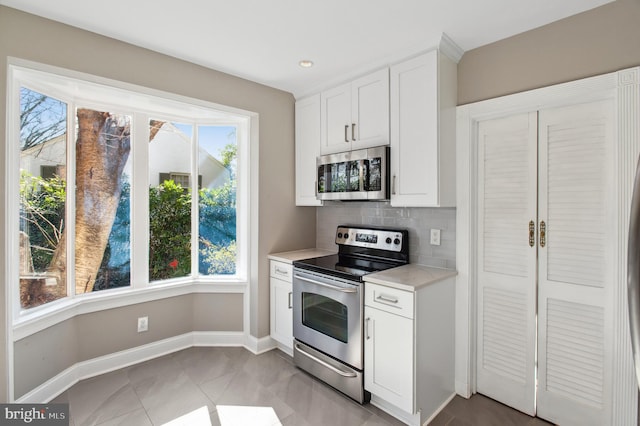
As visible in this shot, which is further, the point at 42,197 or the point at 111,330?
the point at 111,330

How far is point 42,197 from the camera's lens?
7.82 feet

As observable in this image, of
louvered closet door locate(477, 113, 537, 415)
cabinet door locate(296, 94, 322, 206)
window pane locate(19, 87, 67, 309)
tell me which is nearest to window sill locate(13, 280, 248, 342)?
window pane locate(19, 87, 67, 309)

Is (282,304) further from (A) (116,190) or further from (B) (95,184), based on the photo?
(B) (95,184)

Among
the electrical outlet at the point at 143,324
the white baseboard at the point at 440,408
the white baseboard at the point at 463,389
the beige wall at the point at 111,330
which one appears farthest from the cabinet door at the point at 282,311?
the white baseboard at the point at 463,389

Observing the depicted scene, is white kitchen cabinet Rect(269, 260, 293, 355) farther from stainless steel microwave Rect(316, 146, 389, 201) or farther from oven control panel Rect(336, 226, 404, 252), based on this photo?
stainless steel microwave Rect(316, 146, 389, 201)

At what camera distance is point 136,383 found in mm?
2498

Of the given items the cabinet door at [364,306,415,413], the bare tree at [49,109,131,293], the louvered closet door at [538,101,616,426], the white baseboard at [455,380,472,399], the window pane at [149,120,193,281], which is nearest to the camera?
the louvered closet door at [538,101,616,426]

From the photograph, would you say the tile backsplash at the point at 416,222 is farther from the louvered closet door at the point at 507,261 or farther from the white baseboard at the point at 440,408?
the white baseboard at the point at 440,408

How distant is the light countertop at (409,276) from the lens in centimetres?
205

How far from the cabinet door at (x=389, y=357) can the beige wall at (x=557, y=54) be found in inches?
64.6

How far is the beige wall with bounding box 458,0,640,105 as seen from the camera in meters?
1.79

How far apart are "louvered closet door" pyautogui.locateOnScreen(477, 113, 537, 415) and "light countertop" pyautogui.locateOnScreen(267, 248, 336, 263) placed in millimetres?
1419

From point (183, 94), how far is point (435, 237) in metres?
2.27

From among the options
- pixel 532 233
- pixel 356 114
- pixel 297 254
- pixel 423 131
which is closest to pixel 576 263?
pixel 532 233
